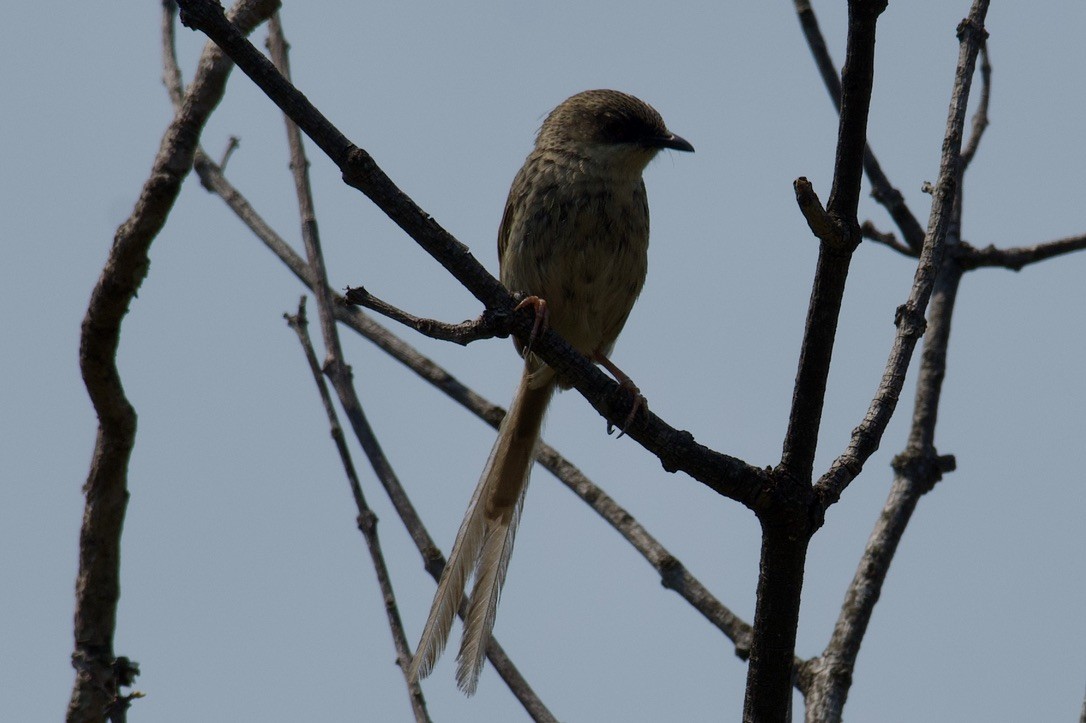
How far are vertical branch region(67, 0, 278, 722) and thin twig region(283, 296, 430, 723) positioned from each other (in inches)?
27.2

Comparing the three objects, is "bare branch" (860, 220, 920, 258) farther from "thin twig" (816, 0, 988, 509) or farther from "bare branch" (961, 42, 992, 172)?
"thin twig" (816, 0, 988, 509)

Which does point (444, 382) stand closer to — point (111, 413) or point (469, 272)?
point (111, 413)

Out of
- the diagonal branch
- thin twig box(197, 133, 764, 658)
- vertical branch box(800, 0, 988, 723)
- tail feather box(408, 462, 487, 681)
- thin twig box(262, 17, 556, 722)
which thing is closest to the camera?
the diagonal branch

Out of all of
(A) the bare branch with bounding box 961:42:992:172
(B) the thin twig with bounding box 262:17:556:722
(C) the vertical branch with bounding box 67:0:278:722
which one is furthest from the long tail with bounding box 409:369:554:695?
(A) the bare branch with bounding box 961:42:992:172

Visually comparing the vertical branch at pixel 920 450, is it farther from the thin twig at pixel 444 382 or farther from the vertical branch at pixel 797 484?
the thin twig at pixel 444 382

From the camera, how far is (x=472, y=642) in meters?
4.13

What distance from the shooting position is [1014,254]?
4.94 meters

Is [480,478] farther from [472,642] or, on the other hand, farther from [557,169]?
[557,169]

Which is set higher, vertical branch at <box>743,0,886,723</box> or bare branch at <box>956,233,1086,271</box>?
bare branch at <box>956,233,1086,271</box>

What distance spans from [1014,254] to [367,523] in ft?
9.30

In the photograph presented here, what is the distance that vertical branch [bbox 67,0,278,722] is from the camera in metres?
3.64

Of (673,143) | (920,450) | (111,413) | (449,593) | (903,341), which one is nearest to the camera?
(903,341)

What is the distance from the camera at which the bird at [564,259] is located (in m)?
4.79

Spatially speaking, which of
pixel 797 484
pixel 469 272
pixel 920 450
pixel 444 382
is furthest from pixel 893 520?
pixel 469 272
